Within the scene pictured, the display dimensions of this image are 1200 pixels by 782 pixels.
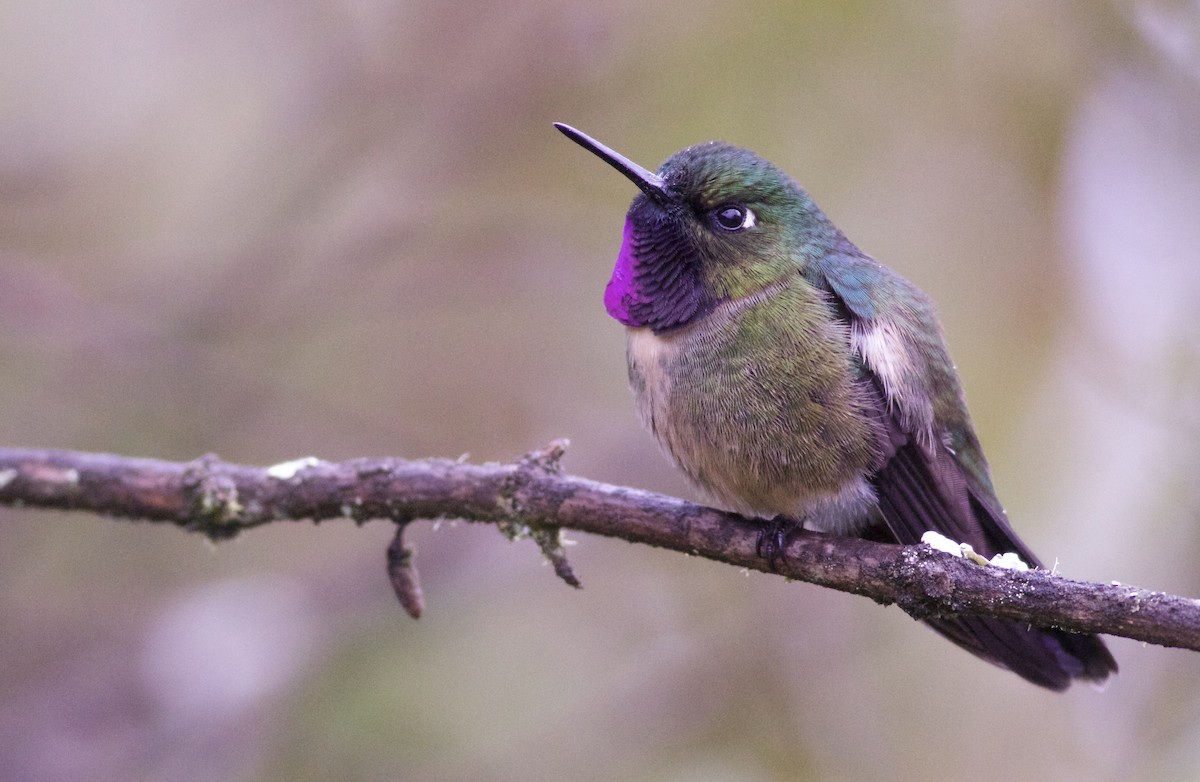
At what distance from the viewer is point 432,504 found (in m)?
2.95

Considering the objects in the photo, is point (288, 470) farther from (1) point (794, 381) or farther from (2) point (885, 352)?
(2) point (885, 352)

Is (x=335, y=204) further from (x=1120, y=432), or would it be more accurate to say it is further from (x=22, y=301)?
(x=1120, y=432)

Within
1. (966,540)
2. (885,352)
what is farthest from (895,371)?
(966,540)

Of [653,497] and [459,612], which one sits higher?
[459,612]

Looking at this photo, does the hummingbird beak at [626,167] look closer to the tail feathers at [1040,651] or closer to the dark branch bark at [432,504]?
the dark branch bark at [432,504]

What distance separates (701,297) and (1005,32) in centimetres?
201

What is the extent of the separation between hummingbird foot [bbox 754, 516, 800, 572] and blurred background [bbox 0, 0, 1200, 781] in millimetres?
1083

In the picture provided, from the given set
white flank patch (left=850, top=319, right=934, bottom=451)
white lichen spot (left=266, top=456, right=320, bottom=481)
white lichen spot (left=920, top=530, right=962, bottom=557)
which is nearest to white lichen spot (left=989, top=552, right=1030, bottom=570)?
white lichen spot (left=920, top=530, right=962, bottom=557)

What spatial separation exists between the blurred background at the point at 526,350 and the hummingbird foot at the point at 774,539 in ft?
3.55

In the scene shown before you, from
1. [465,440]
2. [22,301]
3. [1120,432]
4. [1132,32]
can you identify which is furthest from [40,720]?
[1132,32]

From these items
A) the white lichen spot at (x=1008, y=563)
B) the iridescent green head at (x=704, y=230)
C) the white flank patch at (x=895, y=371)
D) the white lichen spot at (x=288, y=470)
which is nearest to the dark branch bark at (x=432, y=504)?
the white lichen spot at (x=288, y=470)

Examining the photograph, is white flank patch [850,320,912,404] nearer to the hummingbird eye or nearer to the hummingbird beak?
the hummingbird eye

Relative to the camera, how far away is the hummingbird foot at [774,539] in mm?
2867

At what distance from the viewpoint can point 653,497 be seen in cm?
287
